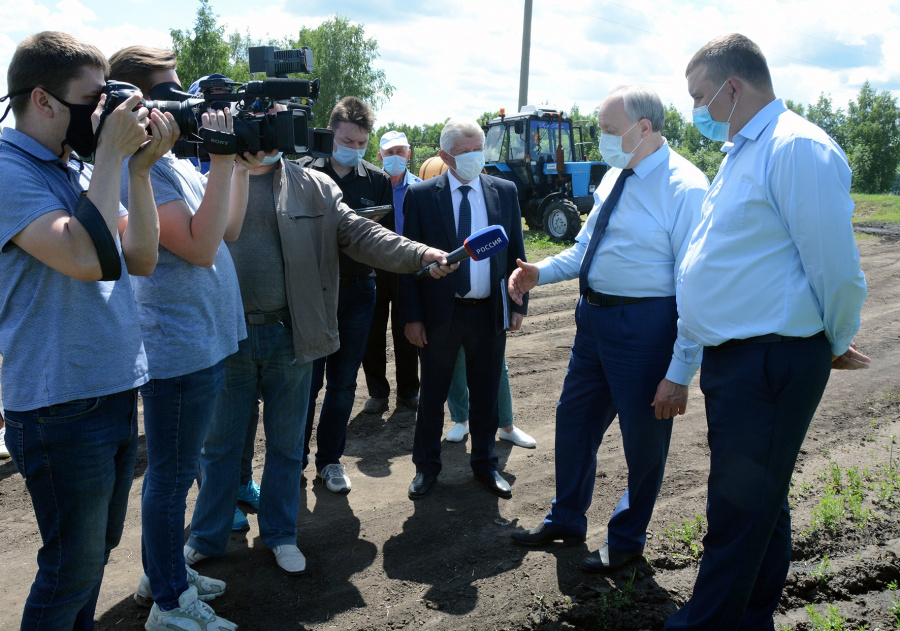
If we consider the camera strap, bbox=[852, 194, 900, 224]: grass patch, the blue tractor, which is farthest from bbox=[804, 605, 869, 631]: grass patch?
bbox=[852, 194, 900, 224]: grass patch

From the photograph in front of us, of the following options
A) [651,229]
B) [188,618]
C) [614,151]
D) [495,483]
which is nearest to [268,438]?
[188,618]

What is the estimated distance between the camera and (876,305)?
920 centimetres

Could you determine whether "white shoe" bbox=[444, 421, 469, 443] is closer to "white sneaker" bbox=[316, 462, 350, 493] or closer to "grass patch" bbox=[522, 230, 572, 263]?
"white sneaker" bbox=[316, 462, 350, 493]

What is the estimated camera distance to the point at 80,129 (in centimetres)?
208

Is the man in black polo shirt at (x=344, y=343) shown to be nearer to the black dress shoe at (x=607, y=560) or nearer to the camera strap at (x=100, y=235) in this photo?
the black dress shoe at (x=607, y=560)

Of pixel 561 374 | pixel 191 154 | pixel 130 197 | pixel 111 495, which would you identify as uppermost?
pixel 191 154

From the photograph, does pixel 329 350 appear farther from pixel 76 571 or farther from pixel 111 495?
pixel 76 571

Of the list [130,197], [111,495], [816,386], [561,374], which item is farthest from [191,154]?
[561,374]

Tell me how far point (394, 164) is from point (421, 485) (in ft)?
9.84

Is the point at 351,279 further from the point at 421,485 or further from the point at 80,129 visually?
the point at 80,129

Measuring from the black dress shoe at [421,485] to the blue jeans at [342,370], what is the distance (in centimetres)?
53

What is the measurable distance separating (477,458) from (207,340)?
83.3 inches

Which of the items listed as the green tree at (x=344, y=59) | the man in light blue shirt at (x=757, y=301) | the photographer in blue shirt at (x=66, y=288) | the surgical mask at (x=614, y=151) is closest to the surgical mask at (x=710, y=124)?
the man in light blue shirt at (x=757, y=301)

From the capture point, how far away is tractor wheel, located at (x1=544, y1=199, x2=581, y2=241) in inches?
555
